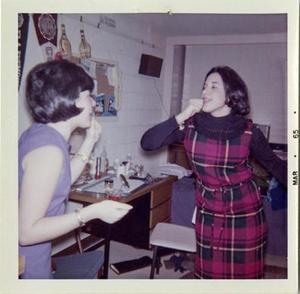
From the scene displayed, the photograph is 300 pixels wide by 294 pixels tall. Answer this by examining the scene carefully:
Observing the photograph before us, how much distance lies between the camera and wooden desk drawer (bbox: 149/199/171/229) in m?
1.04

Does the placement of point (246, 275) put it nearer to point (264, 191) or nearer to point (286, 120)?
point (264, 191)

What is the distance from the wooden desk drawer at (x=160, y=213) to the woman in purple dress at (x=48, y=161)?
207mm

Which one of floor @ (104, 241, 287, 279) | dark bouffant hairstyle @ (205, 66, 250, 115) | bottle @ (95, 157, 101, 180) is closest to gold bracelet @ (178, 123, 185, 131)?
dark bouffant hairstyle @ (205, 66, 250, 115)

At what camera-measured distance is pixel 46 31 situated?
35.5 inches

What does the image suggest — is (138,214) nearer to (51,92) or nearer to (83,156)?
(83,156)

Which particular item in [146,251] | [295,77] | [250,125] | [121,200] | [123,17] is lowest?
[146,251]

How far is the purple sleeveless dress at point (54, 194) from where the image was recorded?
0.80 m

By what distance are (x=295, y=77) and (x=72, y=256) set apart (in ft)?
2.17

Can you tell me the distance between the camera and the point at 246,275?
0.89 m

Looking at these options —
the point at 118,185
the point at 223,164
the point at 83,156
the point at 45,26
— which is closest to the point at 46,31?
the point at 45,26

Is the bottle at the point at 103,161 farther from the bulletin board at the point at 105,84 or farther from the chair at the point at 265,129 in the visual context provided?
the chair at the point at 265,129

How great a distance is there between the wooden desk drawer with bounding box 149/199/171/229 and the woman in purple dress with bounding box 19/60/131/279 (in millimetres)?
207

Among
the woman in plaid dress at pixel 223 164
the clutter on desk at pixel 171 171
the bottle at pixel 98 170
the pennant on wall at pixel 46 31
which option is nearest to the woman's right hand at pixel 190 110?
the woman in plaid dress at pixel 223 164
